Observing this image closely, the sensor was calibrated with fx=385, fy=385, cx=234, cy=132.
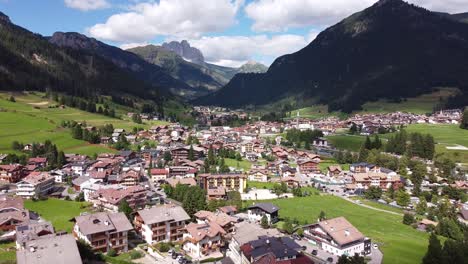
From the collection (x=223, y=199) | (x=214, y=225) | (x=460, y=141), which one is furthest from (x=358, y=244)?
(x=460, y=141)

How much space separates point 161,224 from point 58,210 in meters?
19.3

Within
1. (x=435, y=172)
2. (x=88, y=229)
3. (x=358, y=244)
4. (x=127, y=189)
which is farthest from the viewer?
(x=435, y=172)

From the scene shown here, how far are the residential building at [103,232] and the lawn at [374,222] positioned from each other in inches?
934

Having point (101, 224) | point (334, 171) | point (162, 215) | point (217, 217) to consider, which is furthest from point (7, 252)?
point (334, 171)

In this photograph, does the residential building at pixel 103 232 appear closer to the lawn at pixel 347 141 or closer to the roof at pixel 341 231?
the roof at pixel 341 231

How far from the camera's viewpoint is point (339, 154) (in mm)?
102750

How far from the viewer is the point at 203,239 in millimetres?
41938

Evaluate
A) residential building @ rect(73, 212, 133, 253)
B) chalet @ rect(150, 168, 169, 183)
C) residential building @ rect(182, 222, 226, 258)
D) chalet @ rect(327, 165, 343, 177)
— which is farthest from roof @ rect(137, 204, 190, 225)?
chalet @ rect(327, 165, 343, 177)

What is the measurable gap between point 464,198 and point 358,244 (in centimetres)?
3415

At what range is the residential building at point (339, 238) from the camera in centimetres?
4269

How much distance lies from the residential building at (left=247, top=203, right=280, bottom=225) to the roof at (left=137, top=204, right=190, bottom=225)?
11.0 metres

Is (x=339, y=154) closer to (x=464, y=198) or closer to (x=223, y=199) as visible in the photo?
(x=464, y=198)

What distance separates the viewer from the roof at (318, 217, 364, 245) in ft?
141

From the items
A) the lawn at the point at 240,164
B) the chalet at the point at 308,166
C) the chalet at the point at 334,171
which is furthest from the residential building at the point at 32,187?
the chalet at the point at 334,171
